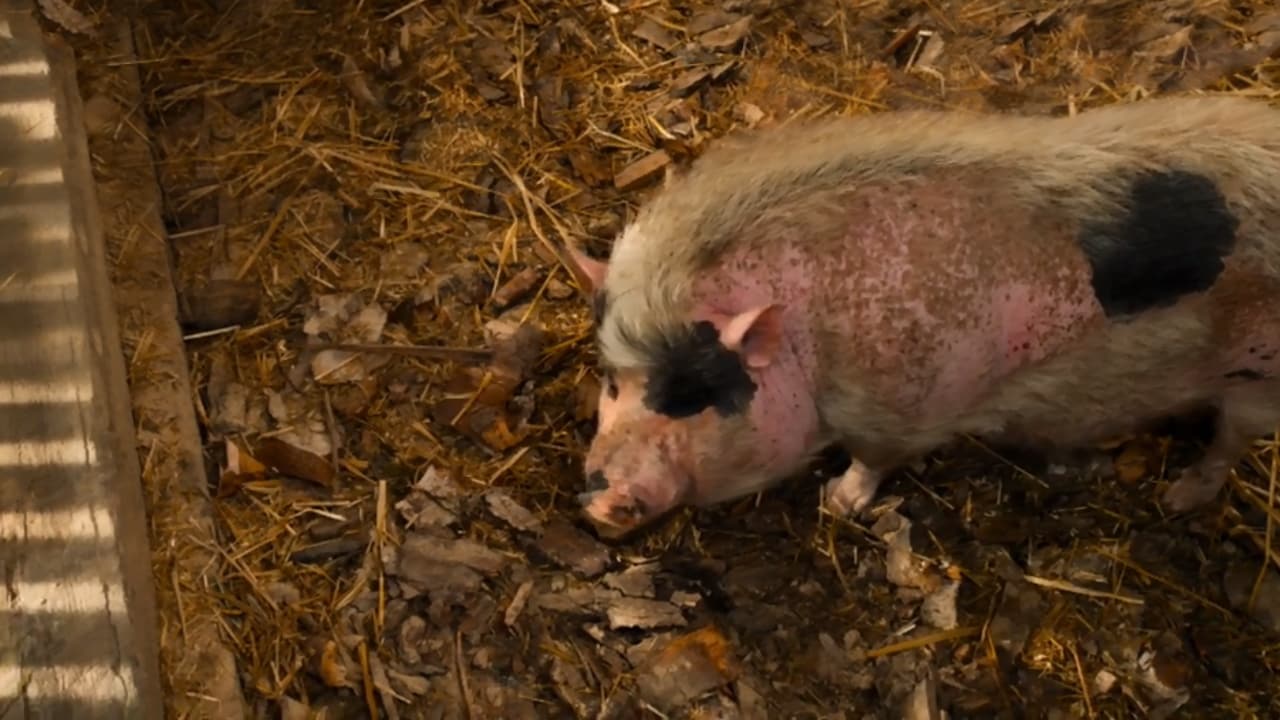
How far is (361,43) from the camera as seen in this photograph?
3.46 m

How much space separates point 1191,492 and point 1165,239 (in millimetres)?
776

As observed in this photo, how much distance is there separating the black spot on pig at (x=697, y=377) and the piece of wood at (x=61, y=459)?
1.12 meters

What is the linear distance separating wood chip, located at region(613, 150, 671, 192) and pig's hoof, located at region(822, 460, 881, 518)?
97 cm

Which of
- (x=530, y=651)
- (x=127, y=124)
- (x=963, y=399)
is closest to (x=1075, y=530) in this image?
(x=963, y=399)

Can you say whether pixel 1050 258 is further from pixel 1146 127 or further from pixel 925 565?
pixel 925 565

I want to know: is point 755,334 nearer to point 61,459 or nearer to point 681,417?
point 681,417

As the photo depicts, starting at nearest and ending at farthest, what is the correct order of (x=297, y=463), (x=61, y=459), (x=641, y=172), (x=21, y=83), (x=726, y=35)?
(x=61, y=459) < (x=297, y=463) < (x=21, y=83) < (x=641, y=172) < (x=726, y=35)

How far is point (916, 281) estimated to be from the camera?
2.18 metres

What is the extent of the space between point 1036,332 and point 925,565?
0.62 m

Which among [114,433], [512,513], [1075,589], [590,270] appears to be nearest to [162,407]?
[114,433]

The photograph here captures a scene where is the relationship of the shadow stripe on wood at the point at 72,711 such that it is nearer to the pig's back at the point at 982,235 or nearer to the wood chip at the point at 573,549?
the wood chip at the point at 573,549

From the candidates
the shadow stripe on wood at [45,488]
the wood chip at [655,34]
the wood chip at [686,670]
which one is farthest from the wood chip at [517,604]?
the wood chip at [655,34]

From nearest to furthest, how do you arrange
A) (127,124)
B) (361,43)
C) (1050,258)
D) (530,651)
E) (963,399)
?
(1050,258)
(963,399)
(530,651)
(127,124)
(361,43)

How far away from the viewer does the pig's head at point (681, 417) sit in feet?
7.03
